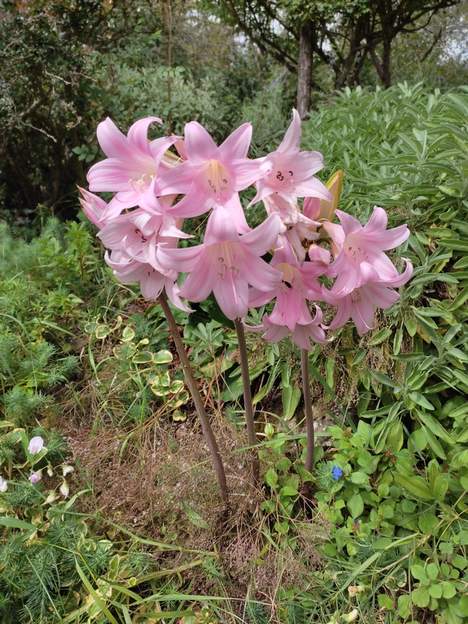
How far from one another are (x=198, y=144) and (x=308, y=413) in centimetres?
87

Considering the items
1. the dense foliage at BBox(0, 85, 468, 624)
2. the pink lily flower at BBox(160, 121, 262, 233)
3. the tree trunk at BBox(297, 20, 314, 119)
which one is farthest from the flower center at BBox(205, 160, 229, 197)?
the tree trunk at BBox(297, 20, 314, 119)

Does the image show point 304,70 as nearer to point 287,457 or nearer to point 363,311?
point 287,457

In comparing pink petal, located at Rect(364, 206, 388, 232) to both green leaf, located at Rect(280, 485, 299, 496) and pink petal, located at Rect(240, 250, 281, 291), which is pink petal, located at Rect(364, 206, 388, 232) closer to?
pink petal, located at Rect(240, 250, 281, 291)

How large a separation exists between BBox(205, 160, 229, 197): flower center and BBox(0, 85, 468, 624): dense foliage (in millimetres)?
903

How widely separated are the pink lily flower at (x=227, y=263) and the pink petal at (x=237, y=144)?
10 cm

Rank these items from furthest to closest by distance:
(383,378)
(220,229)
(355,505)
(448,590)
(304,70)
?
(304,70)
(383,378)
(355,505)
(448,590)
(220,229)

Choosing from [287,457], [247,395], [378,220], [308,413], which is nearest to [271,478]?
[287,457]

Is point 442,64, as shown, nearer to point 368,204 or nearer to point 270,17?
point 270,17

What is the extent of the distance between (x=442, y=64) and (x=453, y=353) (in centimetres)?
A: 860

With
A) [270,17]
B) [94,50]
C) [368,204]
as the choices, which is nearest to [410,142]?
[368,204]

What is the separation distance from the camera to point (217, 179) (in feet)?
2.87

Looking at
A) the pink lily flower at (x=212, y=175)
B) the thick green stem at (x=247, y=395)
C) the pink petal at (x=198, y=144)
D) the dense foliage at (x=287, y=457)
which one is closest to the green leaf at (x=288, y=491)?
the dense foliage at (x=287, y=457)

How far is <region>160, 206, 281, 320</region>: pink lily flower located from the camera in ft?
2.67

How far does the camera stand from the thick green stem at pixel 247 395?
3.78 feet
